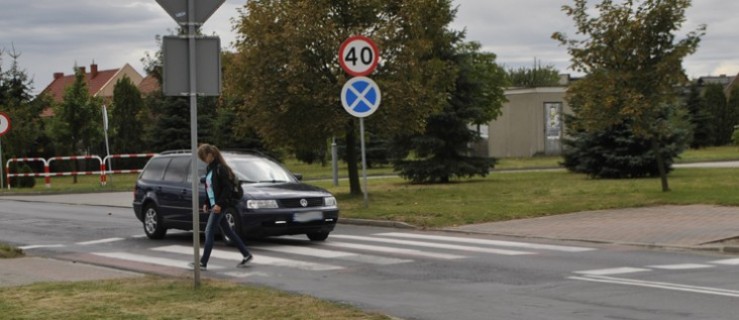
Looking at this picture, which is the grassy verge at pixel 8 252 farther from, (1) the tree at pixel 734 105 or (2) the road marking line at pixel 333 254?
(1) the tree at pixel 734 105

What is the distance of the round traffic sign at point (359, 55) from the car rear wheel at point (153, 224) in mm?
5302

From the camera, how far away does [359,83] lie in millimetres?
19859

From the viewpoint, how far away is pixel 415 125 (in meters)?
24.1

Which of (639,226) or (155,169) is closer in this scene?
(639,226)

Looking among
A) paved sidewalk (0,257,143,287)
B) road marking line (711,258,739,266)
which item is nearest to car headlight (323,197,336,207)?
paved sidewalk (0,257,143,287)

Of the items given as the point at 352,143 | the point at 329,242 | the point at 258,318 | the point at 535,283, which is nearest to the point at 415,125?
the point at 352,143

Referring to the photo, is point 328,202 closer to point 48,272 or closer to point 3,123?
point 48,272

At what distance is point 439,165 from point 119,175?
77.7 ft

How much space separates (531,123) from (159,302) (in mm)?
52907

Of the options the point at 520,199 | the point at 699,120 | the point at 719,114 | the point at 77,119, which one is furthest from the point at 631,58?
the point at 719,114

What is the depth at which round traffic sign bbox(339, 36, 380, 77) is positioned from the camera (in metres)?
19.9

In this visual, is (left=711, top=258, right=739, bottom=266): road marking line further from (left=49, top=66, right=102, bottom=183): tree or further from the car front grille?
(left=49, top=66, right=102, bottom=183): tree

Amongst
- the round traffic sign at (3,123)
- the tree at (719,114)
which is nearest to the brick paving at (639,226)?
the round traffic sign at (3,123)

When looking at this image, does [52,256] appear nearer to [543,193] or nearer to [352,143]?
[352,143]
